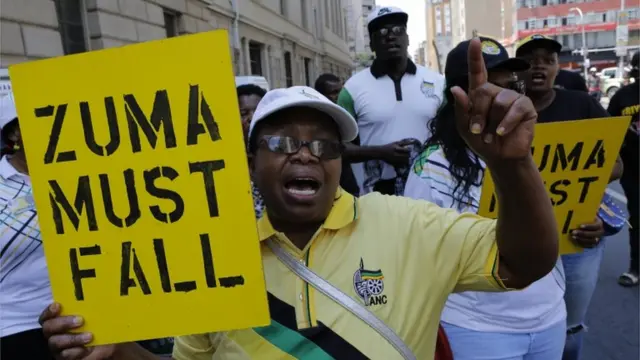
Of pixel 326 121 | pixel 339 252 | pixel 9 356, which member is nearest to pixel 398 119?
pixel 326 121

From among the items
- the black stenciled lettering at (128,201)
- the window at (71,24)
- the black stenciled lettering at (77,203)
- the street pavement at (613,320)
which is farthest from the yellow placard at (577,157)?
the window at (71,24)

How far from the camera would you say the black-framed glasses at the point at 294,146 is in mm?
1588

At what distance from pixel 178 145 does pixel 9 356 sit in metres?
1.84

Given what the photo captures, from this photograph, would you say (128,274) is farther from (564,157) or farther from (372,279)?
(564,157)

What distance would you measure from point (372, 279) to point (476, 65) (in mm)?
612

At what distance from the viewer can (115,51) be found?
1385 mm

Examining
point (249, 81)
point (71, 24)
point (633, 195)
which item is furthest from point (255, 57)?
point (633, 195)

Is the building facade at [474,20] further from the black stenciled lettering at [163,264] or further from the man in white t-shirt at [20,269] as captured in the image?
the black stenciled lettering at [163,264]

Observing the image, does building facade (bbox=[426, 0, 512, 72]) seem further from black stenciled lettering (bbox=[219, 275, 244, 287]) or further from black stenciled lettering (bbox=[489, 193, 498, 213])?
black stenciled lettering (bbox=[219, 275, 244, 287])

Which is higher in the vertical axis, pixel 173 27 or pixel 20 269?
pixel 173 27

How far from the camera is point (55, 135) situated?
144 cm

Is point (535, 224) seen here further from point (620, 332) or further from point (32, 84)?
point (620, 332)

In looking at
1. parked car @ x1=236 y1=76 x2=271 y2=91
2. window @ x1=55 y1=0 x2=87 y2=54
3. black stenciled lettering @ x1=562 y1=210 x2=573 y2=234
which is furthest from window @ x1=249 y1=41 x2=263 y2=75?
black stenciled lettering @ x1=562 y1=210 x2=573 y2=234

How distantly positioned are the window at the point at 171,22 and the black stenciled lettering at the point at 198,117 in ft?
38.2
